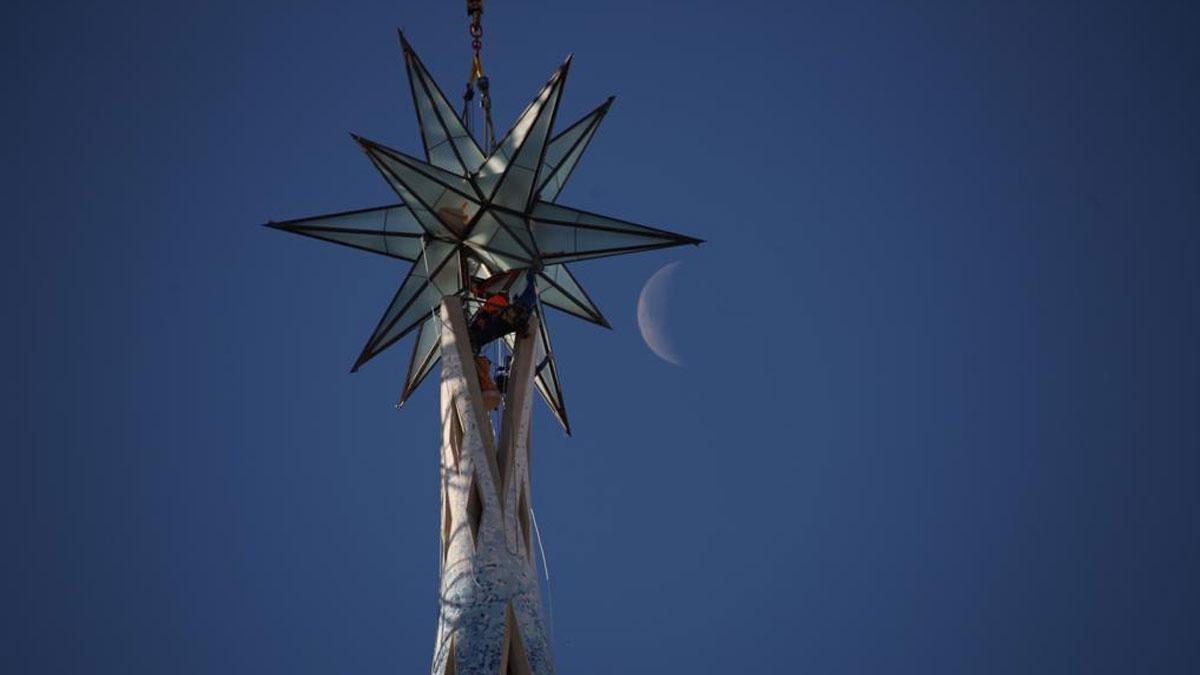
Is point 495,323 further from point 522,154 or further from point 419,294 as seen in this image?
point 522,154

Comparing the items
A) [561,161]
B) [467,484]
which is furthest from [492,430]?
[561,161]

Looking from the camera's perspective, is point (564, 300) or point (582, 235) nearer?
point (582, 235)

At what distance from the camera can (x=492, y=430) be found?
83.3ft

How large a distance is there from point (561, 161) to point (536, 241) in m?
1.73

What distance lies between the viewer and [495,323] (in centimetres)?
2697

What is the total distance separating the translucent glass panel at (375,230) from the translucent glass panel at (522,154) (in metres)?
1.84

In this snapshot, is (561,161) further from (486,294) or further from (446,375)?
(446,375)

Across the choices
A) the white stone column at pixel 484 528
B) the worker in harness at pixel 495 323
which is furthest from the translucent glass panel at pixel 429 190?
the white stone column at pixel 484 528

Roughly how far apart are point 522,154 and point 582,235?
6.39 ft

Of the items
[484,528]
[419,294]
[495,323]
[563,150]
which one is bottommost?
[484,528]

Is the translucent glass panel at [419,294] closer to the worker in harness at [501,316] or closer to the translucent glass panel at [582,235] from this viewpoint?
the worker in harness at [501,316]

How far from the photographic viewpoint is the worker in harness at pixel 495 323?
1059 inches

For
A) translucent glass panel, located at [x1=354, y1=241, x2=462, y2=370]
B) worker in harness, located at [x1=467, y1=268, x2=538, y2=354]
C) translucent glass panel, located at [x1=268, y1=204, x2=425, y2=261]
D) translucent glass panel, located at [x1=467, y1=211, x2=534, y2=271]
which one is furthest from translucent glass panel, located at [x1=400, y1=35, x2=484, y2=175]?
worker in harness, located at [x1=467, y1=268, x2=538, y2=354]

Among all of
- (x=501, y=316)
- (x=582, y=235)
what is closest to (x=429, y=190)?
(x=501, y=316)
